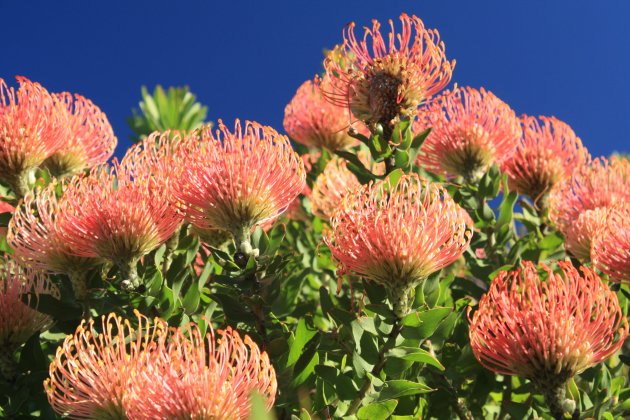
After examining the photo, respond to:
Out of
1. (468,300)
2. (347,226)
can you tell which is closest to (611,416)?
(468,300)

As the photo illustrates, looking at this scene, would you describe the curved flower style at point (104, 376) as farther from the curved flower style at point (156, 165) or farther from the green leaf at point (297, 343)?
the curved flower style at point (156, 165)

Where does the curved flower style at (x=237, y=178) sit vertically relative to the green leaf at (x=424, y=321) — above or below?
above

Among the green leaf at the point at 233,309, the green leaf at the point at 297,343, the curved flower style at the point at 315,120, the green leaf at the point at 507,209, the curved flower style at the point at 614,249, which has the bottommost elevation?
the green leaf at the point at 297,343

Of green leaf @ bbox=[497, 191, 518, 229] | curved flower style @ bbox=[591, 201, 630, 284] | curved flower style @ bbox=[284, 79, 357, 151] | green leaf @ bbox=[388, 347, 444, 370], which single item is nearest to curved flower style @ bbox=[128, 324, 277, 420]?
green leaf @ bbox=[388, 347, 444, 370]

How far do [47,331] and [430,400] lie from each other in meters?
1.47

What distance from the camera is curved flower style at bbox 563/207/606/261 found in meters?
2.71

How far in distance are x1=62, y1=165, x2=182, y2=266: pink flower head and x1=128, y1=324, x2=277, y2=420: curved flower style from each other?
544mm

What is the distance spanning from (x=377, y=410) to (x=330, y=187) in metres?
1.26

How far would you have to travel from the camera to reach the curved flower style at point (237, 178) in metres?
2.27

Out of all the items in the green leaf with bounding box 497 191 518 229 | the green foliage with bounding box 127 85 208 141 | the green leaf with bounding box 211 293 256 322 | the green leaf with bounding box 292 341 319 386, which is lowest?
the green leaf with bounding box 292 341 319 386

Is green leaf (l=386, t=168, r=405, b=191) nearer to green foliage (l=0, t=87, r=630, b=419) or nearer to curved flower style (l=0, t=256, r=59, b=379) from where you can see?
green foliage (l=0, t=87, r=630, b=419)

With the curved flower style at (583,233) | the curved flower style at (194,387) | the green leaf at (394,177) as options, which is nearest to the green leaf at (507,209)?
the curved flower style at (583,233)

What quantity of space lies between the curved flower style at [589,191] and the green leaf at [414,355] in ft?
3.94

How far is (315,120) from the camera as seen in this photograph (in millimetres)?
3930
